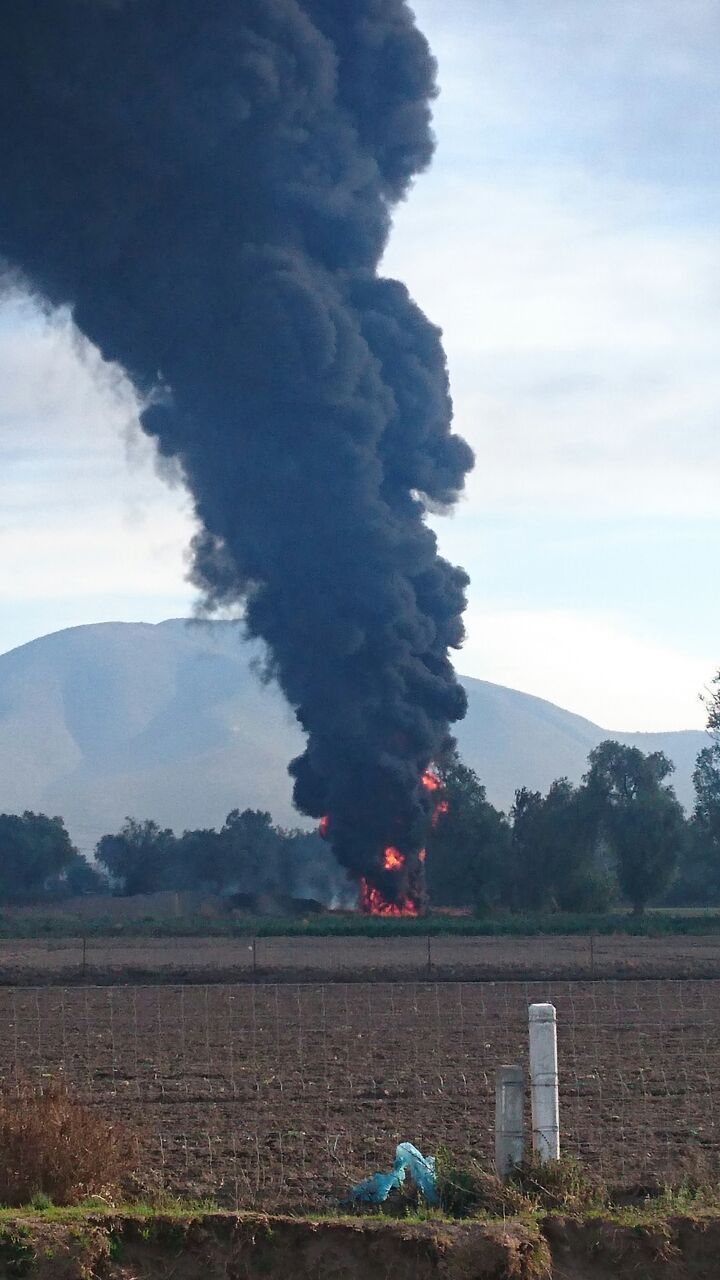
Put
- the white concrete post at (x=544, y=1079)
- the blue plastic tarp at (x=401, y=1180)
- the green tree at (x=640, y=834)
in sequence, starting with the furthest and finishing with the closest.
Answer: the green tree at (x=640, y=834) < the blue plastic tarp at (x=401, y=1180) < the white concrete post at (x=544, y=1079)

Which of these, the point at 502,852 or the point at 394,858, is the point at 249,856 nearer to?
the point at 502,852

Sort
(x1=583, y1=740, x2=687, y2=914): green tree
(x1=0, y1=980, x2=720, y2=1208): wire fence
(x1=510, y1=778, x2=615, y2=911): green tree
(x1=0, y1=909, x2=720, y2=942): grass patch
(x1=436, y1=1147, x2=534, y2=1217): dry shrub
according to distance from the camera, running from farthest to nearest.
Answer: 1. (x1=583, y1=740, x2=687, y2=914): green tree
2. (x1=510, y1=778, x2=615, y2=911): green tree
3. (x1=0, y1=909, x2=720, y2=942): grass patch
4. (x1=0, y1=980, x2=720, y2=1208): wire fence
5. (x1=436, y1=1147, x2=534, y2=1217): dry shrub

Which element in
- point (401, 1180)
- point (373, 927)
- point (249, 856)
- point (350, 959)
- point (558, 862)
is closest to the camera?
point (401, 1180)

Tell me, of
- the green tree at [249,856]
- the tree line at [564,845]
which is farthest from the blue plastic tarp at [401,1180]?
the green tree at [249,856]

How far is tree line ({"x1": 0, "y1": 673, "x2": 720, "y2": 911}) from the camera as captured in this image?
69.0 m

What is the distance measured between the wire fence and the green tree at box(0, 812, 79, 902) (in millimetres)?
71213

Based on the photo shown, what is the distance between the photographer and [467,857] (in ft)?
229

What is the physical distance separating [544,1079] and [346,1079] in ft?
21.4

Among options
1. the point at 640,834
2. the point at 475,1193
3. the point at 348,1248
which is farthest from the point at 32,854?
the point at 348,1248

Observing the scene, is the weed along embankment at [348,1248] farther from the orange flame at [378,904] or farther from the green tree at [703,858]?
the green tree at [703,858]

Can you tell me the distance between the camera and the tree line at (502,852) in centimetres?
6900

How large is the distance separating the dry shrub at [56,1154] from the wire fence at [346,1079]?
36 cm

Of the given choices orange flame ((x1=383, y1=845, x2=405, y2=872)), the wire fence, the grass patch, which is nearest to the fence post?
the wire fence

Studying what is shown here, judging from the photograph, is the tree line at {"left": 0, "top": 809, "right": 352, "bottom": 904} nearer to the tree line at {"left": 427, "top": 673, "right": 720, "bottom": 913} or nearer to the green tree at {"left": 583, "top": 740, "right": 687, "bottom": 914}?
the tree line at {"left": 427, "top": 673, "right": 720, "bottom": 913}
